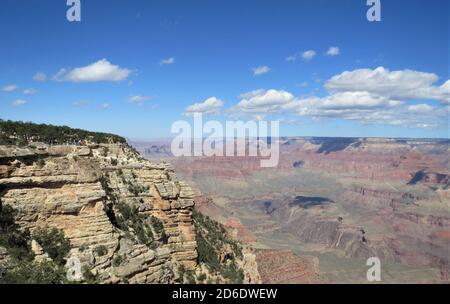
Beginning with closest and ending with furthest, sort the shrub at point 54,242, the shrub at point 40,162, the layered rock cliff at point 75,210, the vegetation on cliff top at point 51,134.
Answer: the shrub at point 54,242 → the layered rock cliff at point 75,210 → the shrub at point 40,162 → the vegetation on cliff top at point 51,134

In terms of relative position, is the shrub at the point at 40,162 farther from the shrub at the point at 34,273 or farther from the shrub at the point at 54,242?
the shrub at the point at 34,273

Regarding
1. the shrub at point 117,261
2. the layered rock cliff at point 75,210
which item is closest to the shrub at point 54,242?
the layered rock cliff at point 75,210

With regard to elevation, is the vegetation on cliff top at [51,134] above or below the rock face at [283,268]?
above

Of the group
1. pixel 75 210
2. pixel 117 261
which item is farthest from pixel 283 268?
pixel 75 210

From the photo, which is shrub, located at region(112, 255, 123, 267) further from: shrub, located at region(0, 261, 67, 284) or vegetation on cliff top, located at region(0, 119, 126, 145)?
vegetation on cliff top, located at region(0, 119, 126, 145)

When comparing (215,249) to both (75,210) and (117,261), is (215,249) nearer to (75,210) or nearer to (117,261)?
(117,261)
